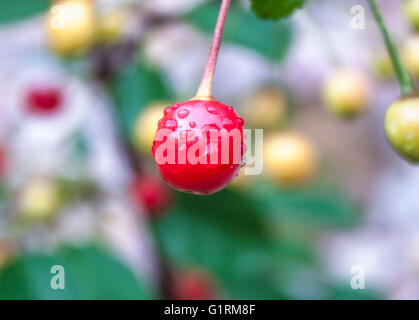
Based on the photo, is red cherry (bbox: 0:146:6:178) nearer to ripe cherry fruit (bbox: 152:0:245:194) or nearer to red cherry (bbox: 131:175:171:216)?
red cherry (bbox: 131:175:171:216)

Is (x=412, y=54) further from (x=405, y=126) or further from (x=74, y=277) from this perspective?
(x=74, y=277)

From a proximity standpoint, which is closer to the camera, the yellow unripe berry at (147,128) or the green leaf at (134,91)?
the yellow unripe berry at (147,128)

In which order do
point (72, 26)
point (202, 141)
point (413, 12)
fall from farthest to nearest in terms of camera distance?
point (72, 26)
point (413, 12)
point (202, 141)

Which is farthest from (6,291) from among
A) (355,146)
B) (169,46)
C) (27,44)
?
(355,146)

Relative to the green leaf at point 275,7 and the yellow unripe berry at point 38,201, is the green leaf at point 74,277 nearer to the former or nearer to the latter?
the yellow unripe berry at point 38,201

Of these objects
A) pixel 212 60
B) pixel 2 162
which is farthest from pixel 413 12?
pixel 2 162

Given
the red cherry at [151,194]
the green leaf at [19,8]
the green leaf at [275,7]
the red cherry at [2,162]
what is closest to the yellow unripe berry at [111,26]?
the green leaf at [19,8]
